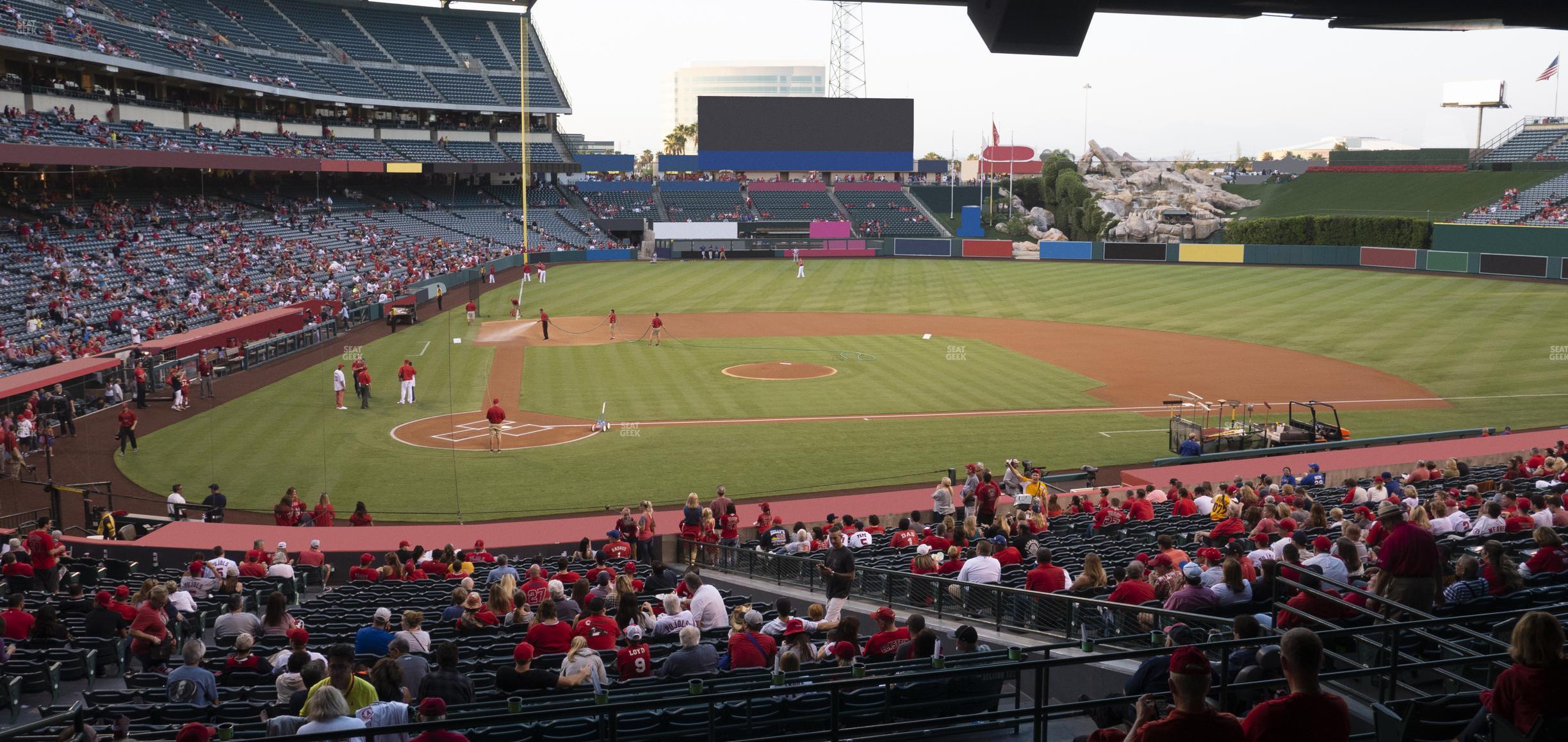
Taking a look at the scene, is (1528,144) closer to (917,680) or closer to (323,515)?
(323,515)

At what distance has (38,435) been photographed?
85.1ft

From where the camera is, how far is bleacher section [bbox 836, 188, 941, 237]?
9106 cm

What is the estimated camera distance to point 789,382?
35.2m

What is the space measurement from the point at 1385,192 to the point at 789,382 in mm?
69841

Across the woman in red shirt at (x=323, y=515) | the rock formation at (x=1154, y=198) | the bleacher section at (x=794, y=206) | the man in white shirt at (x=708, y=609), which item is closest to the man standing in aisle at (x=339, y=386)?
the woman in red shirt at (x=323, y=515)

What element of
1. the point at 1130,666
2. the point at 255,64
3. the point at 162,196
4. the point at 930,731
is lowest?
the point at 1130,666

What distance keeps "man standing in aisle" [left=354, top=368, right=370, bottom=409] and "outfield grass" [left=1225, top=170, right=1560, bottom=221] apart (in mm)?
69425

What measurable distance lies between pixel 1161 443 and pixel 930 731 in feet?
75.2

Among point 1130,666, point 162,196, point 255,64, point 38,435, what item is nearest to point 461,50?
point 255,64

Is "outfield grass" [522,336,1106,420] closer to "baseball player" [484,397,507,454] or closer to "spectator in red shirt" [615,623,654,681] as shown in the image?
"baseball player" [484,397,507,454]

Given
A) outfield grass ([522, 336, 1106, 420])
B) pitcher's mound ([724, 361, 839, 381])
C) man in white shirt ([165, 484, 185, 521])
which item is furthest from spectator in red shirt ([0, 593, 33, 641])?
pitcher's mound ([724, 361, 839, 381])

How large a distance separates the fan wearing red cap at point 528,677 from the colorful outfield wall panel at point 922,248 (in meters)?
76.7

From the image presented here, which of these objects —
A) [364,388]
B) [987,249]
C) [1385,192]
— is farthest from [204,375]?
[1385,192]

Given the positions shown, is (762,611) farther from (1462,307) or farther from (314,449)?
(1462,307)
